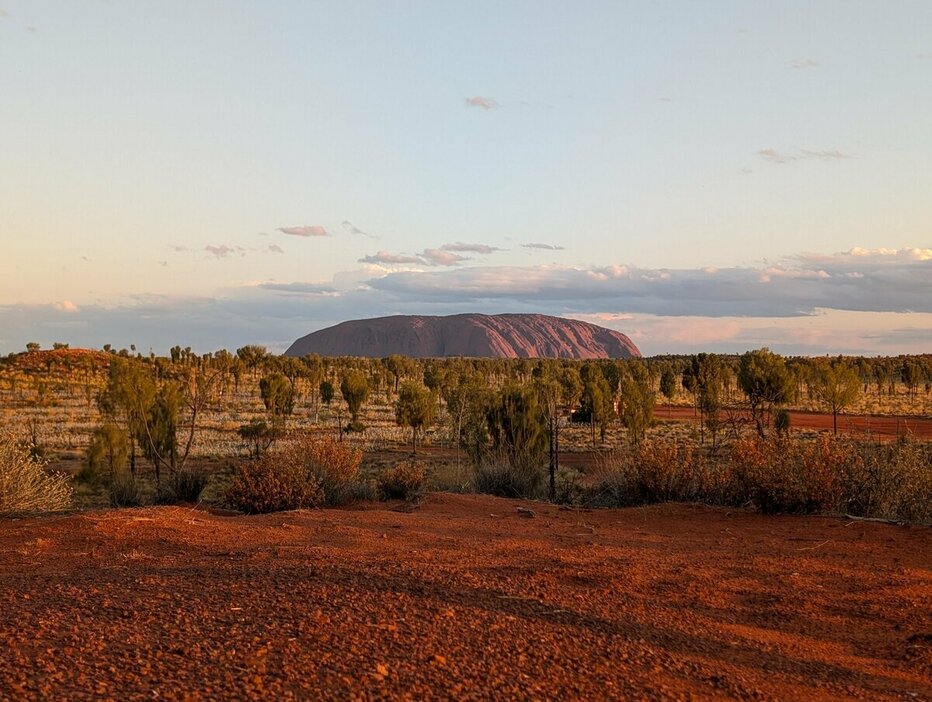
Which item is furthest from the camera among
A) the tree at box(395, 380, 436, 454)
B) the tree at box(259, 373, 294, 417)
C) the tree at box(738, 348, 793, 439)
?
the tree at box(259, 373, 294, 417)

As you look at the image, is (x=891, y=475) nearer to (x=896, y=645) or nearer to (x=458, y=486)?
(x=896, y=645)

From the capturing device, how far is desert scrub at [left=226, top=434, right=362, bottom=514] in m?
15.4

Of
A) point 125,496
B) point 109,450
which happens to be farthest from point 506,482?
point 109,450

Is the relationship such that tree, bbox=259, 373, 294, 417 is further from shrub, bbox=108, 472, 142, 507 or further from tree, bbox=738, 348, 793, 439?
shrub, bbox=108, 472, 142, 507

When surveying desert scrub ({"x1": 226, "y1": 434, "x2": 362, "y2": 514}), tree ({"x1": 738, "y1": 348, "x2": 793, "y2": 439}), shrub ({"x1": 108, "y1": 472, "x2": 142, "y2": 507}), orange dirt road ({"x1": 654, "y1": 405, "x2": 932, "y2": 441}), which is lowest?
orange dirt road ({"x1": 654, "y1": 405, "x2": 932, "y2": 441})

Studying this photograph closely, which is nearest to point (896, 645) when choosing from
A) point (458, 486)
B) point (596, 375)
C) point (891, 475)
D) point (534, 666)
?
point (534, 666)

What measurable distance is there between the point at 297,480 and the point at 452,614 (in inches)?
386

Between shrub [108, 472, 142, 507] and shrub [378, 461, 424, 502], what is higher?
shrub [378, 461, 424, 502]

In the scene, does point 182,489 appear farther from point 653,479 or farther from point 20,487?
point 653,479

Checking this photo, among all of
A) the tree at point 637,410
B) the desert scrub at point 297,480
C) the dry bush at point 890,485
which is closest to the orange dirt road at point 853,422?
the tree at point 637,410

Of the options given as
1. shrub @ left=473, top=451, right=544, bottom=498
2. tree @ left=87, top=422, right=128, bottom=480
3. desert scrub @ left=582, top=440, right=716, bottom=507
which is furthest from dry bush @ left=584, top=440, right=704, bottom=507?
tree @ left=87, top=422, right=128, bottom=480

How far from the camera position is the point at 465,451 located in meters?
30.8

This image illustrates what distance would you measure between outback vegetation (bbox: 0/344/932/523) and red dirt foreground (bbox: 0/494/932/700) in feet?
8.15

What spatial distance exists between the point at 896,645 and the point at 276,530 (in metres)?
7.92
